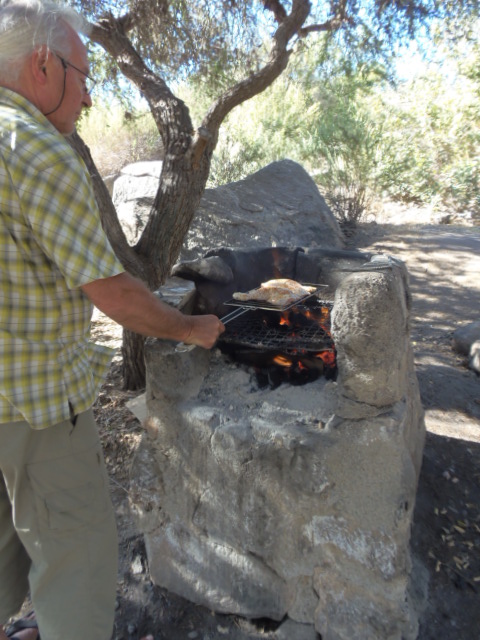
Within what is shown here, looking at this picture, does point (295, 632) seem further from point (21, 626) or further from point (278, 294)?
point (278, 294)

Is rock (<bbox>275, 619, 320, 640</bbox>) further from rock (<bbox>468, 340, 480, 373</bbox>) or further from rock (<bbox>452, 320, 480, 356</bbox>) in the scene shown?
rock (<bbox>452, 320, 480, 356</bbox>)

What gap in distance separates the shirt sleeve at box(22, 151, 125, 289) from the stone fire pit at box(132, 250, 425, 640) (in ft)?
2.62

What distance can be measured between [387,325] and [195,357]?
2.70ft

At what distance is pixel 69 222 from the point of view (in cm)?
124

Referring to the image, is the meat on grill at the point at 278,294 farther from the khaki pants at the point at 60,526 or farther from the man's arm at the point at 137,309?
the khaki pants at the point at 60,526

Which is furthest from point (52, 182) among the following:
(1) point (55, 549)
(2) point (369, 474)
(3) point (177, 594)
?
(3) point (177, 594)

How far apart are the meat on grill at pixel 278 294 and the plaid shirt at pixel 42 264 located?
982 millimetres

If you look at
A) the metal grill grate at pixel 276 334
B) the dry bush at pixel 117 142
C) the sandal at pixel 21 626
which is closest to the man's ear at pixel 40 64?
the metal grill grate at pixel 276 334

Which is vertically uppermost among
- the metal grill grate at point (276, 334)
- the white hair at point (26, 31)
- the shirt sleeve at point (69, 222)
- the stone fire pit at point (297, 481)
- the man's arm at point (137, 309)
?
the white hair at point (26, 31)

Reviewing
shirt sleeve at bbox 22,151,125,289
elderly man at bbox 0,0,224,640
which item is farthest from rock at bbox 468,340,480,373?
shirt sleeve at bbox 22,151,125,289

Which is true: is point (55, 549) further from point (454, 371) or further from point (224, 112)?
point (454, 371)

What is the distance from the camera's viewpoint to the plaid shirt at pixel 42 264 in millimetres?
1208

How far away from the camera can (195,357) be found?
6.97ft

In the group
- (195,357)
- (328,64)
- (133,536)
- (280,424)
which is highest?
(328,64)
